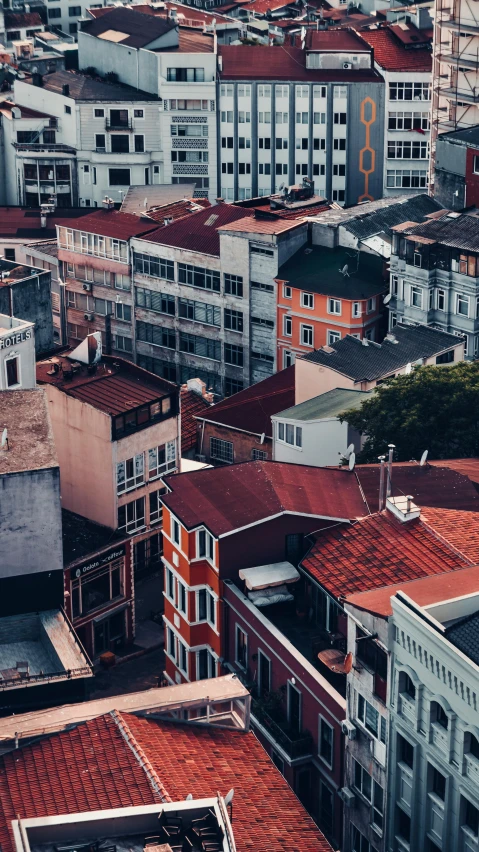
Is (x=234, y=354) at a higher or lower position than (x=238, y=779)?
higher

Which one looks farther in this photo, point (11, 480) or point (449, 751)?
point (11, 480)

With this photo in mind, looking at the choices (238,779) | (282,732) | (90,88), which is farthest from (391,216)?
(238,779)

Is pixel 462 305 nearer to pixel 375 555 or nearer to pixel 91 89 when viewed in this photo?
pixel 375 555

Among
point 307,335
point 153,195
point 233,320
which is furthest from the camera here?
point 153,195

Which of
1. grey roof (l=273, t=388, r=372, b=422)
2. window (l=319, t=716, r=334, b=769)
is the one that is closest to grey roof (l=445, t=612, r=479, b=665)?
window (l=319, t=716, r=334, b=769)

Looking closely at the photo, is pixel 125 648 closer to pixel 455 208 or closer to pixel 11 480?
pixel 11 480

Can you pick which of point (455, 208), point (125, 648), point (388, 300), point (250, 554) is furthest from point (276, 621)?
point (455, 208)

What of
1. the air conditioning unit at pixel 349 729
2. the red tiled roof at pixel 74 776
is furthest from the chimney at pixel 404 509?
the red tiled roof at pixel 74 776
